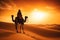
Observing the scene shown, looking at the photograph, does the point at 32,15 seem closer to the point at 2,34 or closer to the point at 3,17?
the point at 3,17

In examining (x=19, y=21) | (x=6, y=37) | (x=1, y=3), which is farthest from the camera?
(x=1, y=3)

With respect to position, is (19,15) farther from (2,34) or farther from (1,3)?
(1,3)

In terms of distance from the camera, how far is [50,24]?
26734 millimetres

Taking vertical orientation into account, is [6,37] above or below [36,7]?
below

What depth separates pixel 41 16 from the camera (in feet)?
87.8

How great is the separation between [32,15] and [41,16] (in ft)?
3.90

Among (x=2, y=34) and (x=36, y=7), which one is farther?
(x=36, y=7)

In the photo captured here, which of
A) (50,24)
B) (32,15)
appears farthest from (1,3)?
(50,24)

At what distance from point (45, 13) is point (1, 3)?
4.59 metres

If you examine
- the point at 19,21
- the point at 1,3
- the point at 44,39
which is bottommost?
the point at 44,39

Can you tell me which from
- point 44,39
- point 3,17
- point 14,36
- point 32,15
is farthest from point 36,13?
point 14,36

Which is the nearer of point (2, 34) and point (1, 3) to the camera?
point (2, 34)

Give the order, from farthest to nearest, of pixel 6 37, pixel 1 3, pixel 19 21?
pixel 1 3 < pixel 19 21 < pixel 6 37

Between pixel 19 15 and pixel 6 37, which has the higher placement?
pixel 19 15
